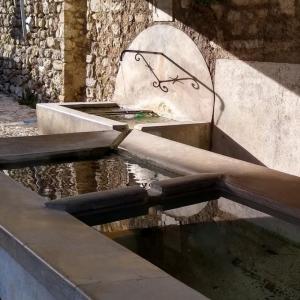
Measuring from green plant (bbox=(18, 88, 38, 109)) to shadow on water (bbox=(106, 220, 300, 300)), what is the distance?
20.3ft

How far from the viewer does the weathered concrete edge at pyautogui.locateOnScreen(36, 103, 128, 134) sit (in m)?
3.95

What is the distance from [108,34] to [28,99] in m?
2.84

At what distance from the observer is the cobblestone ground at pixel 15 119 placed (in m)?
6.17

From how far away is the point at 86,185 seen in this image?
2945 millimetres

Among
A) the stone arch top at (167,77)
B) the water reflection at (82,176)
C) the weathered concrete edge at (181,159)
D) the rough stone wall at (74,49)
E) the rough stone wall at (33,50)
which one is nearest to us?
the weathered concrete edge at (181,159)

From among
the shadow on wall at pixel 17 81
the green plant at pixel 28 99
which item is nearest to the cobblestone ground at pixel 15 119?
the green plant at pixel 28 99

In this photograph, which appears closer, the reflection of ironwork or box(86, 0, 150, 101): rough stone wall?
the reflection of ironwork

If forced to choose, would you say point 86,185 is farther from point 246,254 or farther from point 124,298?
point 124,298

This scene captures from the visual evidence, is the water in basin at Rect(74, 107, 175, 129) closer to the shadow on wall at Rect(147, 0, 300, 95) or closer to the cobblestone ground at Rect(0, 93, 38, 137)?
the shadow on wall at Rect(147, 0, 300, 95)

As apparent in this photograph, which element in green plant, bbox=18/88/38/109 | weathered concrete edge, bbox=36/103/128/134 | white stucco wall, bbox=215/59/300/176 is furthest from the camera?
green plant, bbox=18/88/38/109

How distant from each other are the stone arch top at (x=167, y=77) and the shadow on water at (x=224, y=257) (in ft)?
7.26

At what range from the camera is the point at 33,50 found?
8.13 m

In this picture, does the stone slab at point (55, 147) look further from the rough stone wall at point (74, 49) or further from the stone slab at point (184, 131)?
the rough stone wall at point (74, 49)

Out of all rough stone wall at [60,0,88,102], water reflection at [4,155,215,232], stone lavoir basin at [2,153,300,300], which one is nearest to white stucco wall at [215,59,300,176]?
water reflection at [4,155,215,232]
